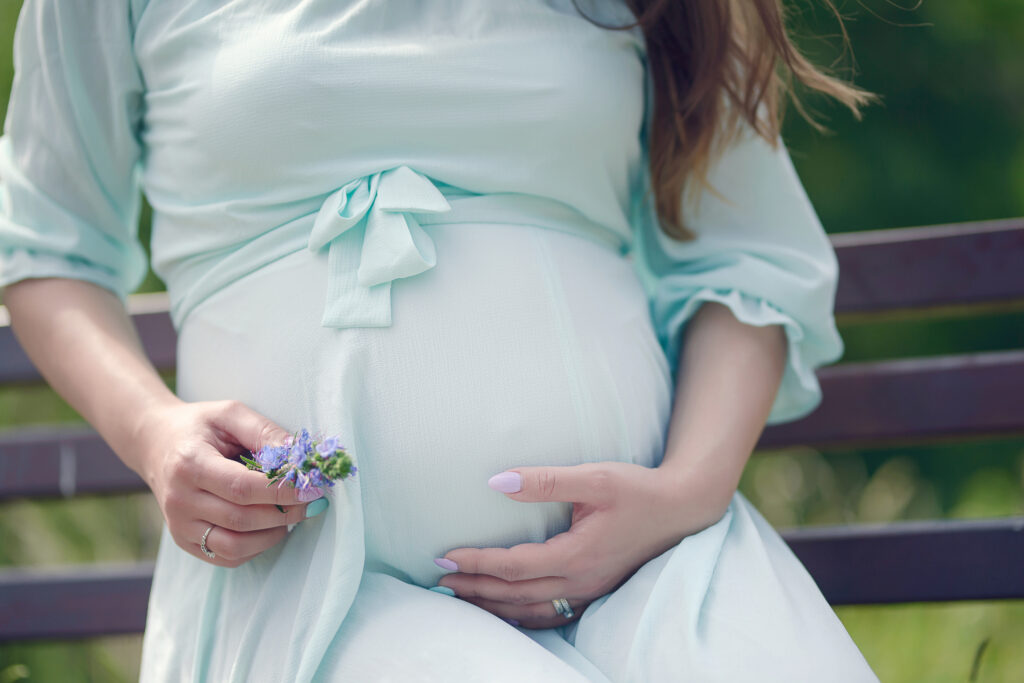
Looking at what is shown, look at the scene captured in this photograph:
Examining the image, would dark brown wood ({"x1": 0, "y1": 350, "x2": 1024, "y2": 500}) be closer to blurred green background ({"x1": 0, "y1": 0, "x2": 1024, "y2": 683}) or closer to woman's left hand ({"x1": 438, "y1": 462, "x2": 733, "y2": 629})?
woman's left hand ({"x1": 438, "y1": 462, "x2": 733, "y2": 629})

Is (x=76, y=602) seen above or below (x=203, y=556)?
below

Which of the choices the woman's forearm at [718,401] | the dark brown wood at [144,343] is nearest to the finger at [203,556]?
the woman's forearm at [718,401]

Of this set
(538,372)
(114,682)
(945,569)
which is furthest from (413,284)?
(114,682)

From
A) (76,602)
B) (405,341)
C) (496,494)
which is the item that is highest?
(405,341)

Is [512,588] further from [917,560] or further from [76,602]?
[76,602]

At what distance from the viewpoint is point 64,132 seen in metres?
1.01

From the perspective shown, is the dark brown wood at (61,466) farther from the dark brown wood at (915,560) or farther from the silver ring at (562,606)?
the dark brown wood at (915,560)

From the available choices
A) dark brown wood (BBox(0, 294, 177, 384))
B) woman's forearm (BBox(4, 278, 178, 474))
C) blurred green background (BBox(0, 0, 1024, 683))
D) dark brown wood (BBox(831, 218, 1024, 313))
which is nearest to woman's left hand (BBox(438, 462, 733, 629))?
woman's forearm (BBox(4, 278, 178, 474))

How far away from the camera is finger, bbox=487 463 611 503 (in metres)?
0.85

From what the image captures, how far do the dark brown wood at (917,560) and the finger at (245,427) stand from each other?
1.06m

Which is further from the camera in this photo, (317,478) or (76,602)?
(76,602)

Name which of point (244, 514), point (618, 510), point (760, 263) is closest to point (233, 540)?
point (244, 514)

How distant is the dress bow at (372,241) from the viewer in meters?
0.87

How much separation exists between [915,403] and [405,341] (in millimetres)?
1072
